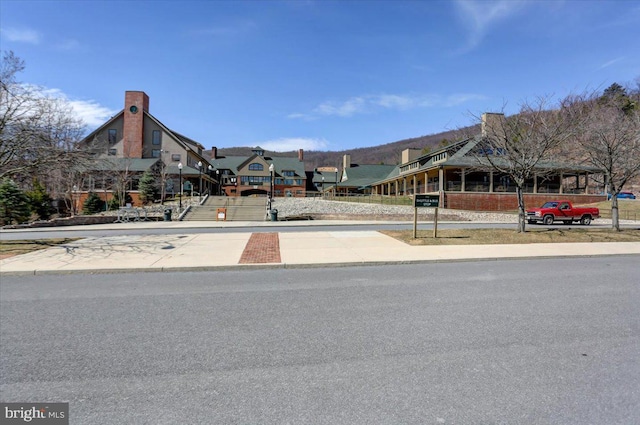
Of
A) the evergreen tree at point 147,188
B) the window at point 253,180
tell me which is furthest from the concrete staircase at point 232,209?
the window at point 253,180

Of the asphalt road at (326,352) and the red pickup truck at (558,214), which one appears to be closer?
the asphalt road at (326,352)

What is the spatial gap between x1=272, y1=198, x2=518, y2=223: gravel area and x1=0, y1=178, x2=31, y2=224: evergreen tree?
21.5 metres

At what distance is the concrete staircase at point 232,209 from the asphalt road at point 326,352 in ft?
82.4

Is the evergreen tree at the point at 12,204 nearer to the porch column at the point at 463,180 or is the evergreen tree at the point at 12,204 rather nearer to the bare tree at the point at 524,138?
the bare tree at the point at 524,138

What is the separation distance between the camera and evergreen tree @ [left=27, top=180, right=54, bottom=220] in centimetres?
3191

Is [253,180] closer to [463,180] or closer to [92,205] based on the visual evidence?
[92,205]

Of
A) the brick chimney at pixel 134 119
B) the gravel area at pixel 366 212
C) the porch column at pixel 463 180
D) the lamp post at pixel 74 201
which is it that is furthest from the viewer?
the brick chimney at pixel 134 119

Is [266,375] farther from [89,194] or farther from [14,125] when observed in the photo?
[89,194]

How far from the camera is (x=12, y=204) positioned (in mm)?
28609

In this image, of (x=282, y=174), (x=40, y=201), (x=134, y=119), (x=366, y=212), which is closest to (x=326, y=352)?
(x=366, y=212)

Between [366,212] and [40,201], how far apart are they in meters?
30.7

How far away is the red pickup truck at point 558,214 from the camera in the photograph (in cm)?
2628

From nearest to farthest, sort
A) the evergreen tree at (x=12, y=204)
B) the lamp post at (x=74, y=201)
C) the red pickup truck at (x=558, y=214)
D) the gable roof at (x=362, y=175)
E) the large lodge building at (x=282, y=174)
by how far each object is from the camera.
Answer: the red pickup truck at (x=558, y=214), the evergreen tree at (x=12, y=204), the lamp post at (x=74, y=201), the large lodge building at (x=282, y=174), the gable roof at (x=362, y=175)

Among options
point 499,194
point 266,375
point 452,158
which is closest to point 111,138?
point 452,158
